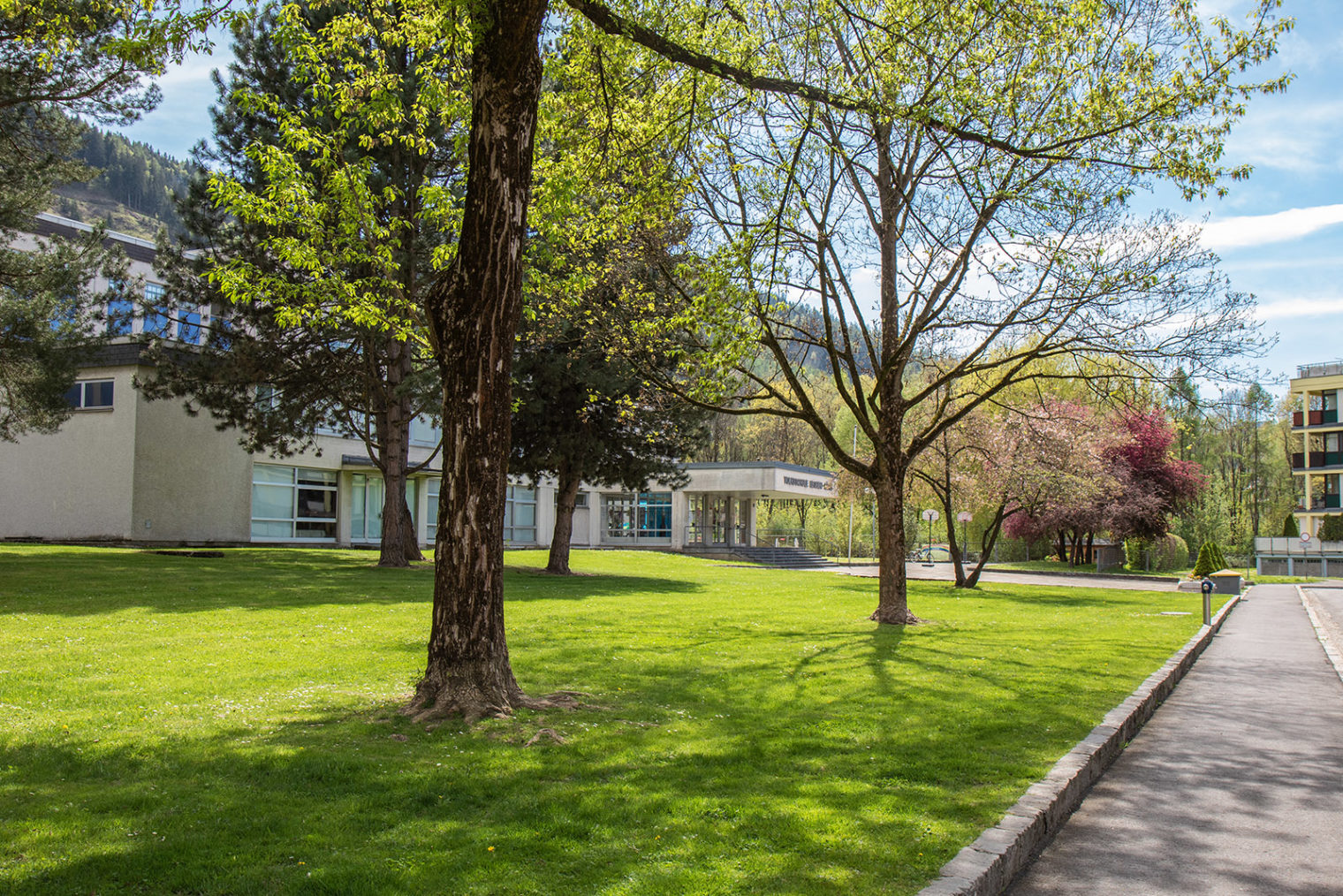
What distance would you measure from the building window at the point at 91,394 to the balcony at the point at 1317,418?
69778 millimetres

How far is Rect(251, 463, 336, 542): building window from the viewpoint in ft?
125

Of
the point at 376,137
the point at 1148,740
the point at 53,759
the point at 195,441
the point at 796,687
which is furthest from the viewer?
the point at 195,441

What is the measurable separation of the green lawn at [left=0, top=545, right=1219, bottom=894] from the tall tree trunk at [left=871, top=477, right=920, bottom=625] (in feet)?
6.31

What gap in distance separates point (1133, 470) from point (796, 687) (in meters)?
43.4

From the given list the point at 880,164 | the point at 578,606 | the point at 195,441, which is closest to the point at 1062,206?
the point at 880,164

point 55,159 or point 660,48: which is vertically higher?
point 55,159

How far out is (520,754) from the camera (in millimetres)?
6434

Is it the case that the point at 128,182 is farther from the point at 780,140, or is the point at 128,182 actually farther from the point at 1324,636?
the point at 1324,636

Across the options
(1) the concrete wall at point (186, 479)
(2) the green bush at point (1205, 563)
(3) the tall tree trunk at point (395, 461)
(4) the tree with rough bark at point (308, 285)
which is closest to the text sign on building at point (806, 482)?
(2) the green bush at point (1205, 563)

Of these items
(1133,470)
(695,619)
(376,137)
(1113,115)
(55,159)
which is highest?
(376,137)

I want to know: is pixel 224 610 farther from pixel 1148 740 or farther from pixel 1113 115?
pixel 1113 115

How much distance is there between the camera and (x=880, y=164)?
57.2 feet

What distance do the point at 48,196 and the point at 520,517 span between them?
33489mm

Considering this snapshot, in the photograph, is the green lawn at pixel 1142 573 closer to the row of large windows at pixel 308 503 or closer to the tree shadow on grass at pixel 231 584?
the tree shadow on grass at pixel 231 584
